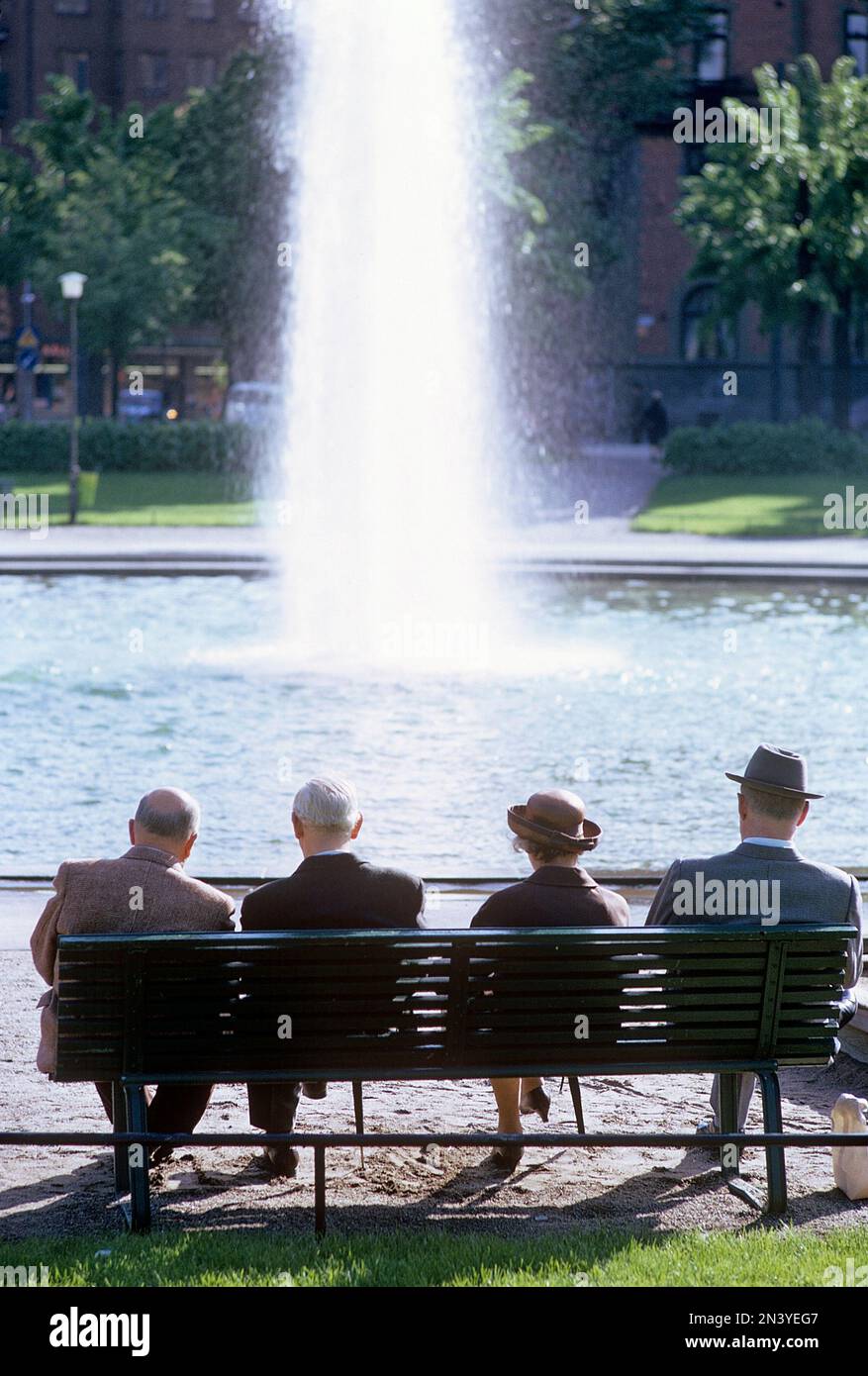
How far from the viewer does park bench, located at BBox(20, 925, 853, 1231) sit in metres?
5.28

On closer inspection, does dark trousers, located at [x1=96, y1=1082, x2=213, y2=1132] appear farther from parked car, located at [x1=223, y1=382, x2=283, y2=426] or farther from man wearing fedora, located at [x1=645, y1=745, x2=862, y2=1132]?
parked car, located at [x1=223, y1=382, x2=283, y2=426]

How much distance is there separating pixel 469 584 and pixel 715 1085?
18.4 m

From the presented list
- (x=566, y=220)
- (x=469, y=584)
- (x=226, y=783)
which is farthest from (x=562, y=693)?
(x=566, y=220)

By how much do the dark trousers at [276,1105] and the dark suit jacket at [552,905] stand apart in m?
0.78

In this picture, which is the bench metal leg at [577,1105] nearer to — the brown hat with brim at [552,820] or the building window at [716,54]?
the brown hat with brim at [552,820]

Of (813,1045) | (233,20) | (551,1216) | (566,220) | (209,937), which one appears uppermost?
(233,20)

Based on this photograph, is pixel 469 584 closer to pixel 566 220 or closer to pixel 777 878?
pixel 777 878

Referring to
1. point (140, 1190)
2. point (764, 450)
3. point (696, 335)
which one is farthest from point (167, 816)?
point (696, 335)

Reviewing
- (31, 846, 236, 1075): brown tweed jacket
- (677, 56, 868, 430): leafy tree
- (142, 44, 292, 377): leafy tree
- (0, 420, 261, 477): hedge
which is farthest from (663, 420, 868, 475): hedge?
(31, 846, 236, 1075): brown tweed jacket

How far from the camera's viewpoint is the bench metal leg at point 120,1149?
5.49 m

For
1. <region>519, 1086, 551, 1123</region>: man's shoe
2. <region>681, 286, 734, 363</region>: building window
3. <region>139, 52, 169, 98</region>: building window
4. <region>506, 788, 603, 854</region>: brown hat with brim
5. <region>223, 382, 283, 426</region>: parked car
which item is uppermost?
<region>139, 52, 169, 98</region>: building window

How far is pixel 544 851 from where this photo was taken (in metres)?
5.88

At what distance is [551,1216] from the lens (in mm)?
5316

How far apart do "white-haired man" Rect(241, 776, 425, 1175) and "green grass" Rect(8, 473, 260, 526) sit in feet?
91.6
